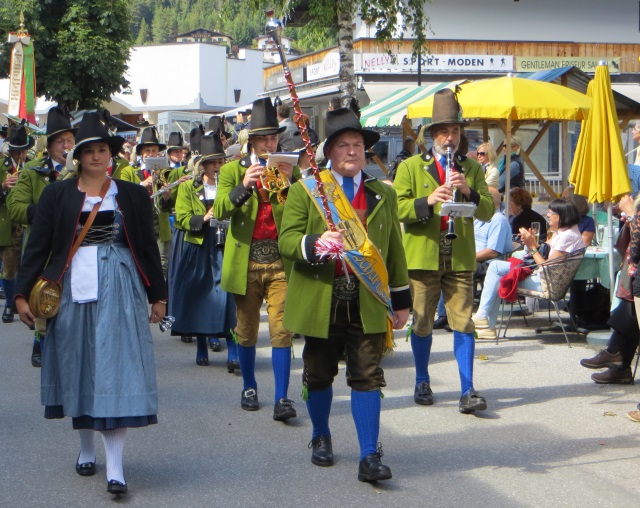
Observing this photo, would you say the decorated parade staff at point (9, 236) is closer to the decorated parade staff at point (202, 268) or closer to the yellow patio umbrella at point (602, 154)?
the decorated parade staff at point (202, 268)

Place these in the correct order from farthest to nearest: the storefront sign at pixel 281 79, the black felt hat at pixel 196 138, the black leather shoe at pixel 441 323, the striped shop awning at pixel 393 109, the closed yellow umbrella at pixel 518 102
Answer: the storefront sign at pixel 281 79 < the striped shop awning at pixel 393 109 < the closed yellow umbrella at pixel 518 102 < the black leather shoe at pixel 441 323 < the black felt hat at pixel 196 138

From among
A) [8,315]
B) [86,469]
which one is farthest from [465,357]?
[8,315]

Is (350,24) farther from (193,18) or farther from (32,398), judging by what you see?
(193,18)

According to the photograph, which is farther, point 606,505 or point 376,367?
point 376,367

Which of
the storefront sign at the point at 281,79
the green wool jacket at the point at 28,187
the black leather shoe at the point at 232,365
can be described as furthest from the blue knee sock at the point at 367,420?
the storefront sign at the point at 281,79

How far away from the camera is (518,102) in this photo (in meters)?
12.3

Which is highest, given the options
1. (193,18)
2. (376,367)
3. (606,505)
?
(193,18)

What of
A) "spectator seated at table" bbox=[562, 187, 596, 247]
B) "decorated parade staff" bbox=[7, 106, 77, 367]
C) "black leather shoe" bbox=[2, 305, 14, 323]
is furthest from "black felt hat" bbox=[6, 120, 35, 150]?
"spectator seated at table" bbox=[562, 187, 596, 247]

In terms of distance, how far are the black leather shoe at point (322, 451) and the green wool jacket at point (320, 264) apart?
2.34 feet

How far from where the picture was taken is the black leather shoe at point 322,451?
5.87m

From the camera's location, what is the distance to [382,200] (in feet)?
18.9

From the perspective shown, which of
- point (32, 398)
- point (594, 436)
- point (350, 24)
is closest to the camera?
point (594, 436)

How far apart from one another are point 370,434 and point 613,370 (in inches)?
129

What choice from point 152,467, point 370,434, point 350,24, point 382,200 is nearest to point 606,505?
point 370,434
